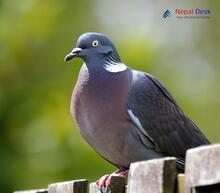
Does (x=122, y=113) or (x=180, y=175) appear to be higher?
(x=180, y=175)

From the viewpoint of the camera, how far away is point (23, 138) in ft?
24.2

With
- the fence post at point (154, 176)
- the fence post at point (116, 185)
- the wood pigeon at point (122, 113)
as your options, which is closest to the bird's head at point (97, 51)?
the wood pigeon at point (122, 113)

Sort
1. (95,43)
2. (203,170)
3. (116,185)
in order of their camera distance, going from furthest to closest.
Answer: (95,43), (116,185), (203,170)

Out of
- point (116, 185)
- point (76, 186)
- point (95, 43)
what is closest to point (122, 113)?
point (95, 43)

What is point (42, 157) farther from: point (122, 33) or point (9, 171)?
point (122, 33)

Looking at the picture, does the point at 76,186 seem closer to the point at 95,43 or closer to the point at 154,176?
the point at 154,176

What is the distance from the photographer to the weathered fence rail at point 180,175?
8.88 feet

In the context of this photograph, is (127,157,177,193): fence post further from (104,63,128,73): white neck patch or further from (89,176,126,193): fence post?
(104,63,128,73): white neck patch

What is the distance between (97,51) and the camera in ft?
15.6

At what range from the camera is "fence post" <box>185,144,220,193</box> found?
269 centimetres

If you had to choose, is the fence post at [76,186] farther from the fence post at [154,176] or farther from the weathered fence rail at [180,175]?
the fence post at [154,176]

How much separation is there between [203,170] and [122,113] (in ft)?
6.22

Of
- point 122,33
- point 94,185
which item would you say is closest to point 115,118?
point 94,185

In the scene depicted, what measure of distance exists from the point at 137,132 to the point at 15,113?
2.94m
